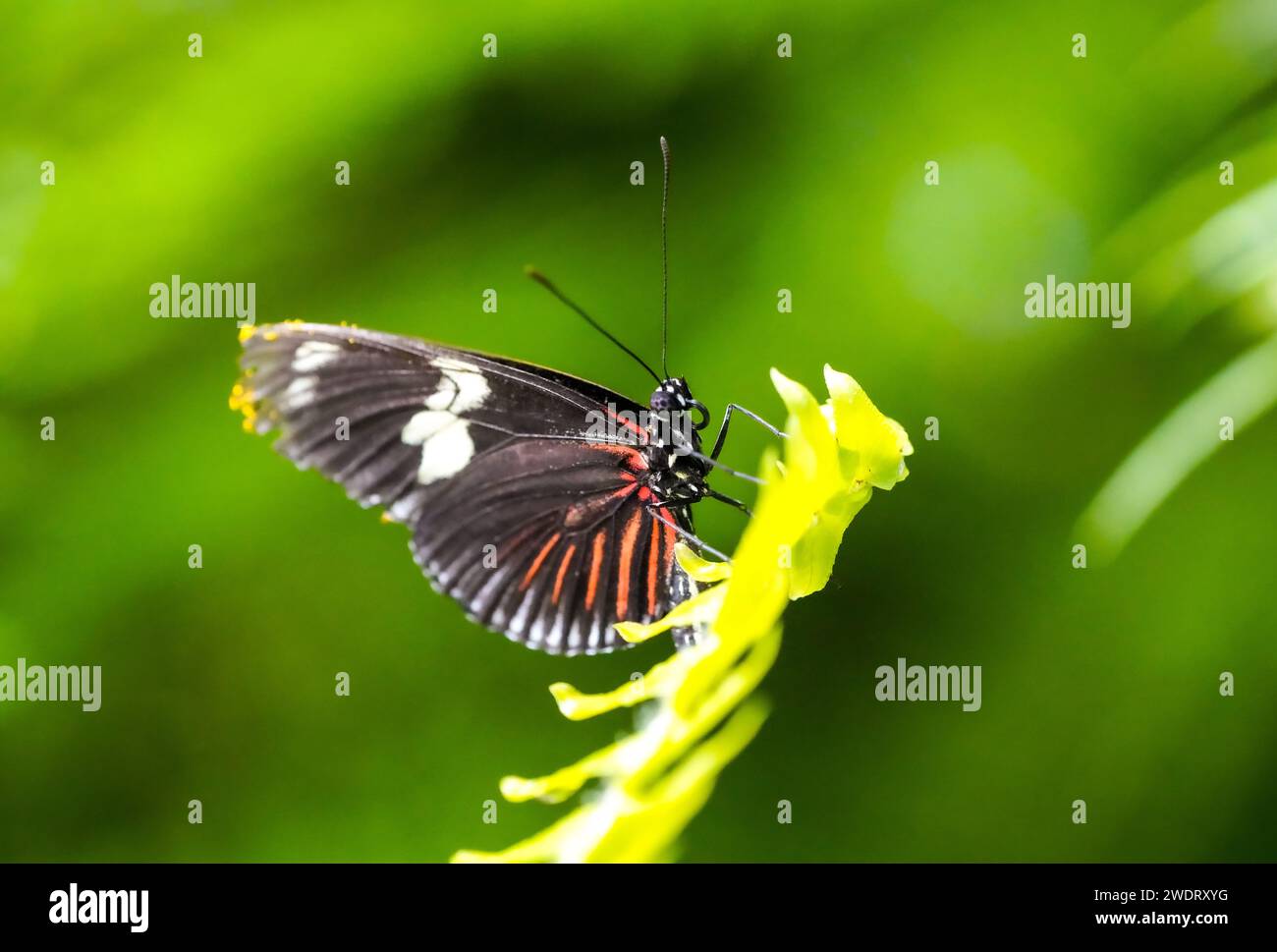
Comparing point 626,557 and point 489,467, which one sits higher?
point 489,467

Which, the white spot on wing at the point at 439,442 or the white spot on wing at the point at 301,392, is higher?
the white spot on wing at the point at 301,392

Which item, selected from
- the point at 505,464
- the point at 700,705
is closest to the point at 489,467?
the point at 505,464

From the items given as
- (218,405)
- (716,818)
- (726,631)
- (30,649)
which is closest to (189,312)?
(218,405)

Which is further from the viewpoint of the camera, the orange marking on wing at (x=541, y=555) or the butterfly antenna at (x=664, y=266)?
the orange marking on wing at (x=541, y=555)

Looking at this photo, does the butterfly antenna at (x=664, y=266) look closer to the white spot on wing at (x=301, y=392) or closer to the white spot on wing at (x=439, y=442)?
the white spot on wing at (x=439, y=442)

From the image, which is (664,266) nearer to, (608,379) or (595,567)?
(608,379)

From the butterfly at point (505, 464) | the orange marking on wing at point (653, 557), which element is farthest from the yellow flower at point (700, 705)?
the orange marking on wing at point (653, 557)
